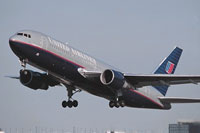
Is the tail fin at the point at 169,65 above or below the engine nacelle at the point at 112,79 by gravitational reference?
above

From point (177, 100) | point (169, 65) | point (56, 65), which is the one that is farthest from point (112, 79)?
point (169, 65)

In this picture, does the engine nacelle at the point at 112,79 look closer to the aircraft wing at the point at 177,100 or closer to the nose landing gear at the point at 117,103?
the nose landing gear at the point at 117,103

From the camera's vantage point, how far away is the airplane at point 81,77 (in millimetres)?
41594

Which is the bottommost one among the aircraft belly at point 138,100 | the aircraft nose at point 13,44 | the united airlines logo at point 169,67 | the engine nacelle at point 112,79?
the aircraft belly at point 138,100

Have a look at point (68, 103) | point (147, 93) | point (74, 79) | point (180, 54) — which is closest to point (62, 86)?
point (68, 103)

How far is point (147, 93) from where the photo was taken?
49.9m

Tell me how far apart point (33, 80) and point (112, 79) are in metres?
7.73

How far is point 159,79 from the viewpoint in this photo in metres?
45.5

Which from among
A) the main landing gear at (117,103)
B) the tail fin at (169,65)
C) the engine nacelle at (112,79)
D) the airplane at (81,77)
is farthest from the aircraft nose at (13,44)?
the tail fin at (169,65)

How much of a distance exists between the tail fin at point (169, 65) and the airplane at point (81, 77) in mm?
2477

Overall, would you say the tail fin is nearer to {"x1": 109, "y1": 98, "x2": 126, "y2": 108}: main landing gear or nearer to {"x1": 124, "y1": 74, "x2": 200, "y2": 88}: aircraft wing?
{"x1": 124, "y1": 74, "x2": 200, "y2": 88}: aircraft wing

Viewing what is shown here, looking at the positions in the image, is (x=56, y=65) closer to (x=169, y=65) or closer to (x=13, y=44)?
(x=13, y=44)

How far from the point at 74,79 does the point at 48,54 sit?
11.3 ft

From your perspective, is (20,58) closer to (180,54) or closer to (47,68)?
(47,68)
